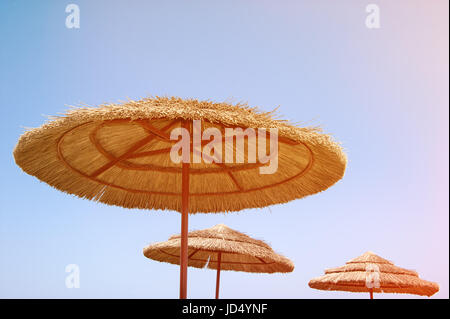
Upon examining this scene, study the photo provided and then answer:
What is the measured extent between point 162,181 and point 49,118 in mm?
1918

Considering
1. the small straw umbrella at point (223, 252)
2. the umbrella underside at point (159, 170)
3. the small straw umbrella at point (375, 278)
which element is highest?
the umbrella underside at point (159, 170)

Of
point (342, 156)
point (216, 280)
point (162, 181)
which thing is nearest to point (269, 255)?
point (216, 280)

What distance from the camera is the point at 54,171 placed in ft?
15.4

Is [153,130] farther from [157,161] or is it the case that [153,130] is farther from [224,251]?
[224,251]

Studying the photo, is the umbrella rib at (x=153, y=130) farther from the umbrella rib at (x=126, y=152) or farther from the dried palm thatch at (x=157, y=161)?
the umbrella rib at (x=126, y=152)

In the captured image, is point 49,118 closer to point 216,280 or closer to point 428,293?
point 216,280

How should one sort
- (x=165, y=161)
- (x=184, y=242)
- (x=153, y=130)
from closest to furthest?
(x=153, y=130) < (x=184, y=242) < (x=165, y=161)

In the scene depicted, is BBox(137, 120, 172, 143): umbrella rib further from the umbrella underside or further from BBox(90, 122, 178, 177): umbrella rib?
BBox(90, 122, 178, 177): umbrella rib

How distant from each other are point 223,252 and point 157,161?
3.00 metres

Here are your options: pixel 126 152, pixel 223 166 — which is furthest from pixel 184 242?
pixel 126 152

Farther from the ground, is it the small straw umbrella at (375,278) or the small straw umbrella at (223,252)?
the small straw umbrella at (223,252)

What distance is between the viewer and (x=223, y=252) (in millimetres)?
7582

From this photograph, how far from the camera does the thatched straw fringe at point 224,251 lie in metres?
7.08

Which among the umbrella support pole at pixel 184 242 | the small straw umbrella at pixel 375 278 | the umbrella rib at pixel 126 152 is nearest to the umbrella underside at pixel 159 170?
the umbrella rib at pixel 126 152
